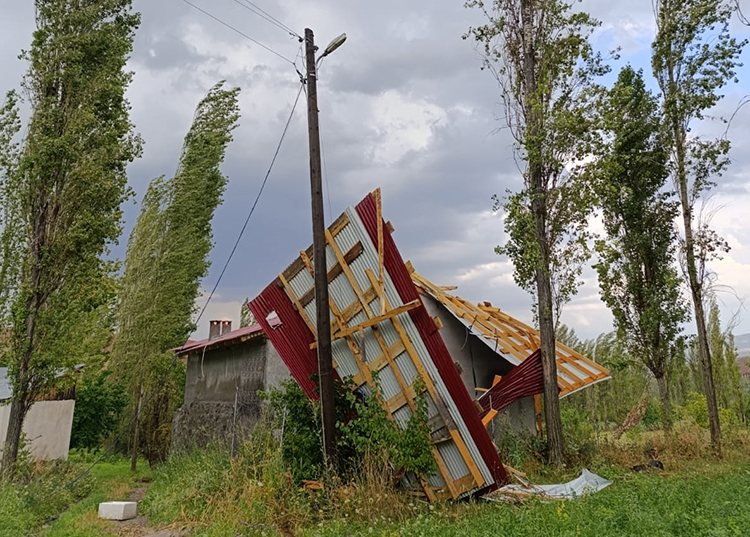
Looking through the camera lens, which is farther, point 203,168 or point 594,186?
point 203,168

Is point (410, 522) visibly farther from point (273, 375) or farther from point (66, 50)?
point (66, 50)

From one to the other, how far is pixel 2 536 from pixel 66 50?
11.0 meters

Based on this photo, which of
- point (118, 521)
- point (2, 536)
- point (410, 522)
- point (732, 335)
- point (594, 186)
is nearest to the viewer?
point (410, 522)

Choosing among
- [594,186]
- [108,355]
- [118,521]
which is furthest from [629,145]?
[108,355]

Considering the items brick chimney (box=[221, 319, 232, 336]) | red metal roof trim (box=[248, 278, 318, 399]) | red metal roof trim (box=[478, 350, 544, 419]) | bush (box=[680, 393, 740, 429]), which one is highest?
brick chimney (box=[221, 319, 232, 336])

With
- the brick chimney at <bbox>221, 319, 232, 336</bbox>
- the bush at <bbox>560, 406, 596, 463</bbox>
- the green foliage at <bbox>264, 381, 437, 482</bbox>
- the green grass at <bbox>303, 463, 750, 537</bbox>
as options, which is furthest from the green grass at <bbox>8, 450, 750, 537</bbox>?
the brick chimney at <bbox>221, 319, 232, 336</bbox>

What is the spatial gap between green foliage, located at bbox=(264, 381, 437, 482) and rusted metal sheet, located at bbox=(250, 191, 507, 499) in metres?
0.22

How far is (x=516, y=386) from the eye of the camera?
10992 mm

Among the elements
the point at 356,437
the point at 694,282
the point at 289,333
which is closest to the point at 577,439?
the point at 694,282

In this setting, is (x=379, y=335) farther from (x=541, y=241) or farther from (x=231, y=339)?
(x=231, y=339)

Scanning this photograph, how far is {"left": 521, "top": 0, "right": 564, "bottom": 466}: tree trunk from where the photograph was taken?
35.8 ft

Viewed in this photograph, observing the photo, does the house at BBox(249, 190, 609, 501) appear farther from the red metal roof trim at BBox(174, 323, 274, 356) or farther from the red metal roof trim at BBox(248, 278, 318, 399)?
the red metal roof trim at BBox(174, 323, 274, 356)

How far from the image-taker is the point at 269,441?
8.82 metres

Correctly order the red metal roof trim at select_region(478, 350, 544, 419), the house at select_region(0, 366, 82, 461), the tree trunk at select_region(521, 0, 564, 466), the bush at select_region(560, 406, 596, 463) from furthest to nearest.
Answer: the house at select_region(0, 366, 82, 461) → the bush at select_region(560, 406, 596, 463) → the tree trunk at select_region(521, 0, 564, 466) → the red metal roof trim at select_region(478, 350, 544, 419)
